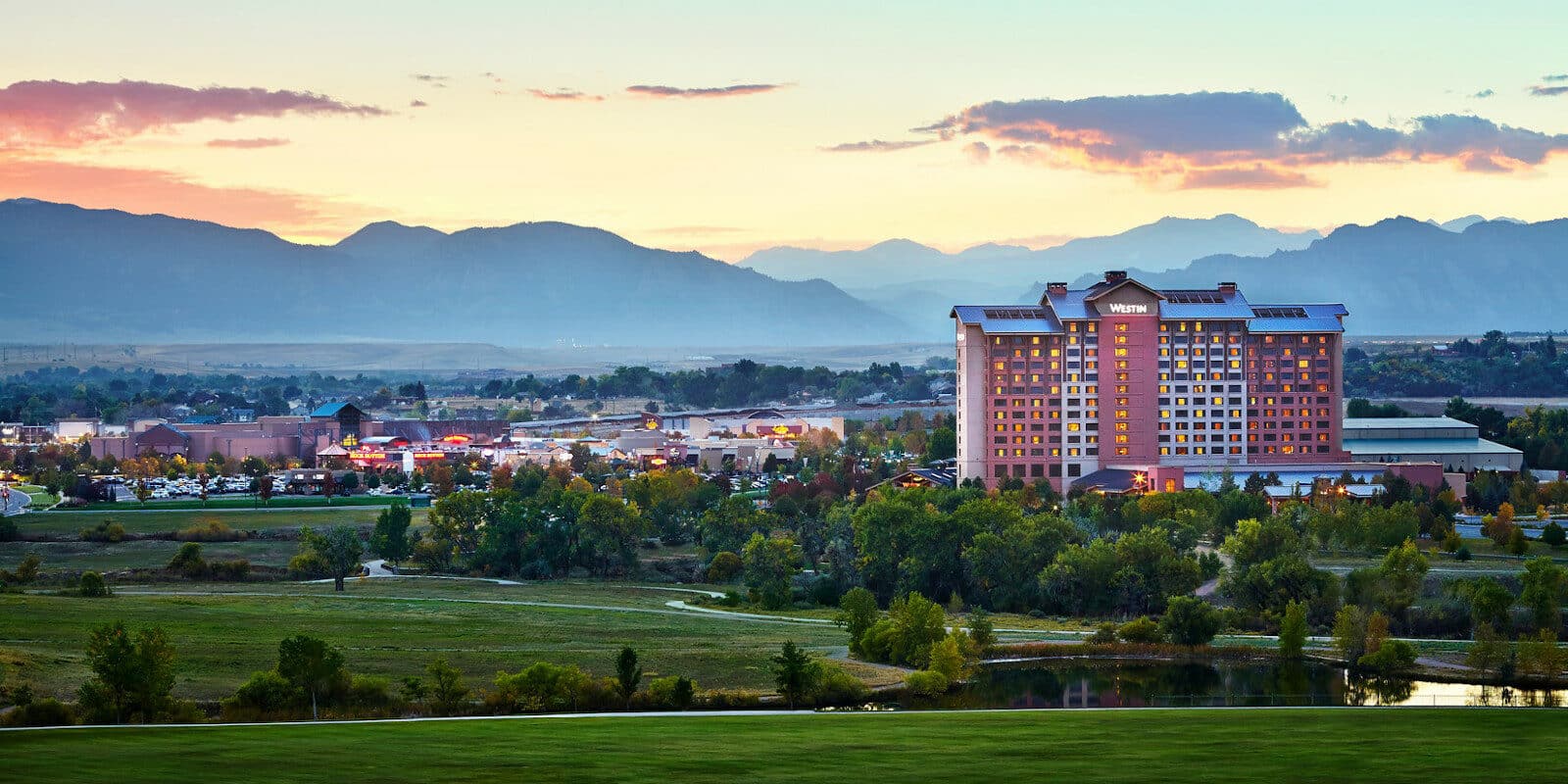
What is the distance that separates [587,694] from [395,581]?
4163 centimetres

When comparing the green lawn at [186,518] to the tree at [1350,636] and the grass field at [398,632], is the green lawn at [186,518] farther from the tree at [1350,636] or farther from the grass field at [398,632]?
the tree at [1350,636]

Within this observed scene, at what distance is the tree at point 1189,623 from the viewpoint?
228 ft

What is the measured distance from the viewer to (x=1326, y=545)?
92.7 meters

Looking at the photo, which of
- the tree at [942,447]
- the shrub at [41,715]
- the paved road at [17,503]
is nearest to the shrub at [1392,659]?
the shrub at [41,715]

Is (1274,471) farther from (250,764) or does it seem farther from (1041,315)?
(250,764)

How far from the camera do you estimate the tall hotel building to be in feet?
427

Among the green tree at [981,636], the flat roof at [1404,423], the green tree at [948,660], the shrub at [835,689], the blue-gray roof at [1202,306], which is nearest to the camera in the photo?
the shrub at [835,689]

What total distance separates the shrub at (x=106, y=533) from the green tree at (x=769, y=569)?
3887 cm

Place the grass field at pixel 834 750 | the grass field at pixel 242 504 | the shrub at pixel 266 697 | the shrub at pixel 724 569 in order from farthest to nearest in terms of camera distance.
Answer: the grass field at pixel 242 504
the shrub at pixel 724 569
the shrub at pixel 266 697
the grass field at pixel 834 750

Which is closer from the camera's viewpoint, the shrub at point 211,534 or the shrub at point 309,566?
the shrub at point 309,566

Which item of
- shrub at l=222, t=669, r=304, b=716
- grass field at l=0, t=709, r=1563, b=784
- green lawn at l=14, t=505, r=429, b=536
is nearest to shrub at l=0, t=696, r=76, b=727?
shrub at l=222, t=669, r=304, b=716

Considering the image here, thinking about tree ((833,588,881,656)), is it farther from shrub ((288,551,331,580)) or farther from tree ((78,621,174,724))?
shrub ((288,551,331,580))

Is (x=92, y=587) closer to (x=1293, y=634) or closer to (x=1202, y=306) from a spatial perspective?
(x=1293, y=634)

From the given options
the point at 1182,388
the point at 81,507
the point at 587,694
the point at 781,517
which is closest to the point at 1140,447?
the point at 1182,388
